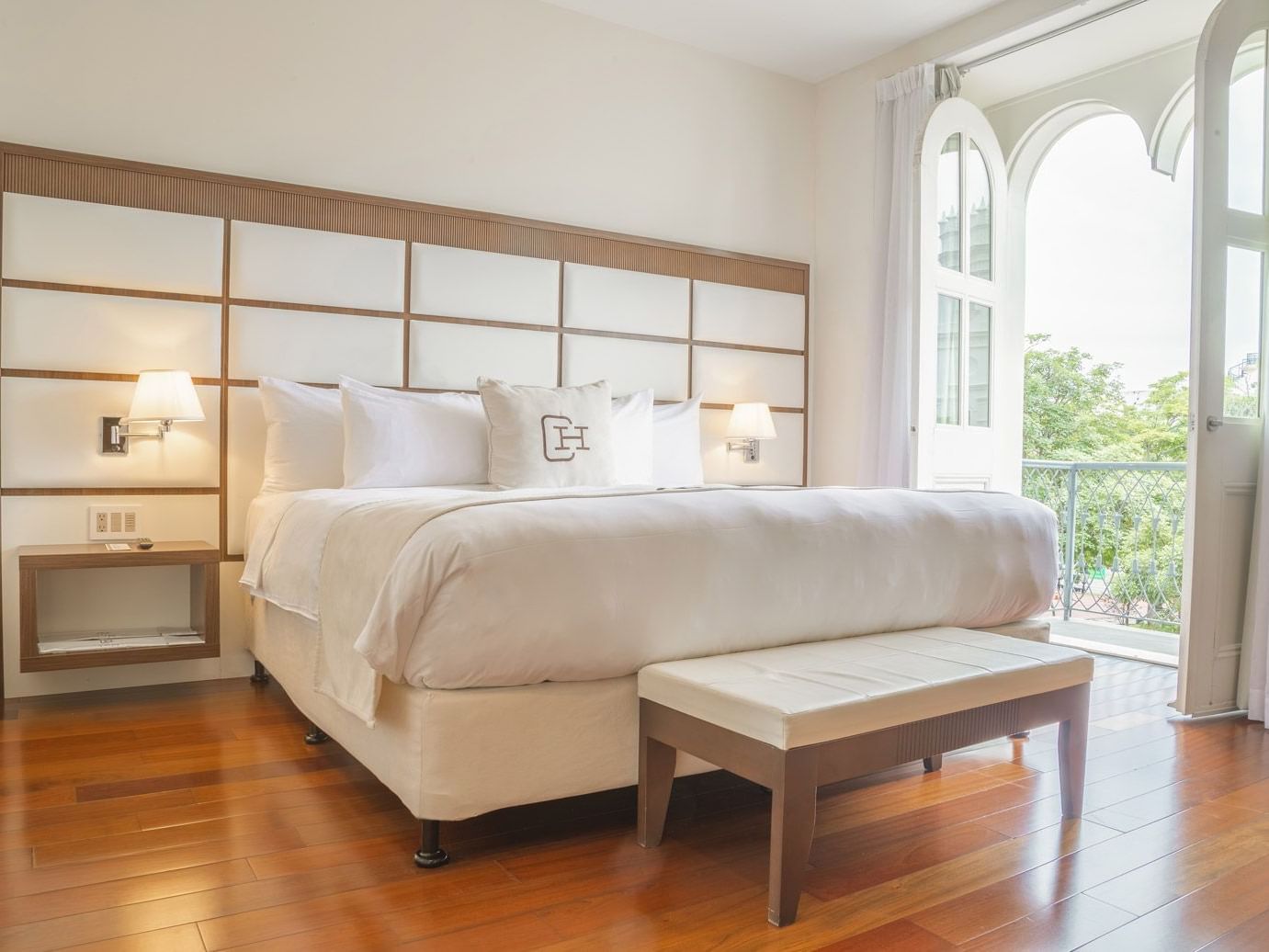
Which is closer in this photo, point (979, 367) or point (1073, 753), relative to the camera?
point (1073, 753)

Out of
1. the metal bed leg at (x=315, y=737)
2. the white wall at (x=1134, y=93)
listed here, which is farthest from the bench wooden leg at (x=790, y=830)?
the white wall at (x=1134, y=93)

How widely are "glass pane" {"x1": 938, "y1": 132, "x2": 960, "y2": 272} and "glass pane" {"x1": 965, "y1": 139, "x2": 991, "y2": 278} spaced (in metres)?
0.06

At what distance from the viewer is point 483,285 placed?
4016mm

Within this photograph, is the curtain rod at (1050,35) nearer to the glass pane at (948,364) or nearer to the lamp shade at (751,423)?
the glass pane at (948,364)

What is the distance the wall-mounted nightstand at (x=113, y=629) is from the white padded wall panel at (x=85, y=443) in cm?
25

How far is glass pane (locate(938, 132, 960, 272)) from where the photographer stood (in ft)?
14.5

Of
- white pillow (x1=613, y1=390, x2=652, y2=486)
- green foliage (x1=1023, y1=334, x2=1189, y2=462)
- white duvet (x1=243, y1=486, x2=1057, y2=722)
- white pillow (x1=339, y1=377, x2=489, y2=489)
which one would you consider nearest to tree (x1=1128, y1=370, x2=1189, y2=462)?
green foliage (x1=1023, y1=334, x2=1189, y2=462)

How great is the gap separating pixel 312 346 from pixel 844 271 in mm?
2719

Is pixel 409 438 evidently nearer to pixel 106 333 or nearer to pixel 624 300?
pixel 106 333

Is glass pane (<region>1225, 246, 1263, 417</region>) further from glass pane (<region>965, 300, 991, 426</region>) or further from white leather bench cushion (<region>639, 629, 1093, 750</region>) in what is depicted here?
white leather bench cushion (<region>639, 629, 1093, 750</region>)

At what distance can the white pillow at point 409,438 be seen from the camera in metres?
3.29

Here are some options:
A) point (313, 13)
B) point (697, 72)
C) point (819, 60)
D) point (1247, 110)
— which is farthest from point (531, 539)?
point (819, 60)

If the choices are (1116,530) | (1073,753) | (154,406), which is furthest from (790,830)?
(1116,530)

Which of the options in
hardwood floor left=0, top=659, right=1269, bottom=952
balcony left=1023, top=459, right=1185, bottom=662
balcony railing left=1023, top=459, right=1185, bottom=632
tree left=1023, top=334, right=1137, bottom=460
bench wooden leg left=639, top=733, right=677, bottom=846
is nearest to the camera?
hardwood floor left=0, top=659, right=1269, bottom=952
